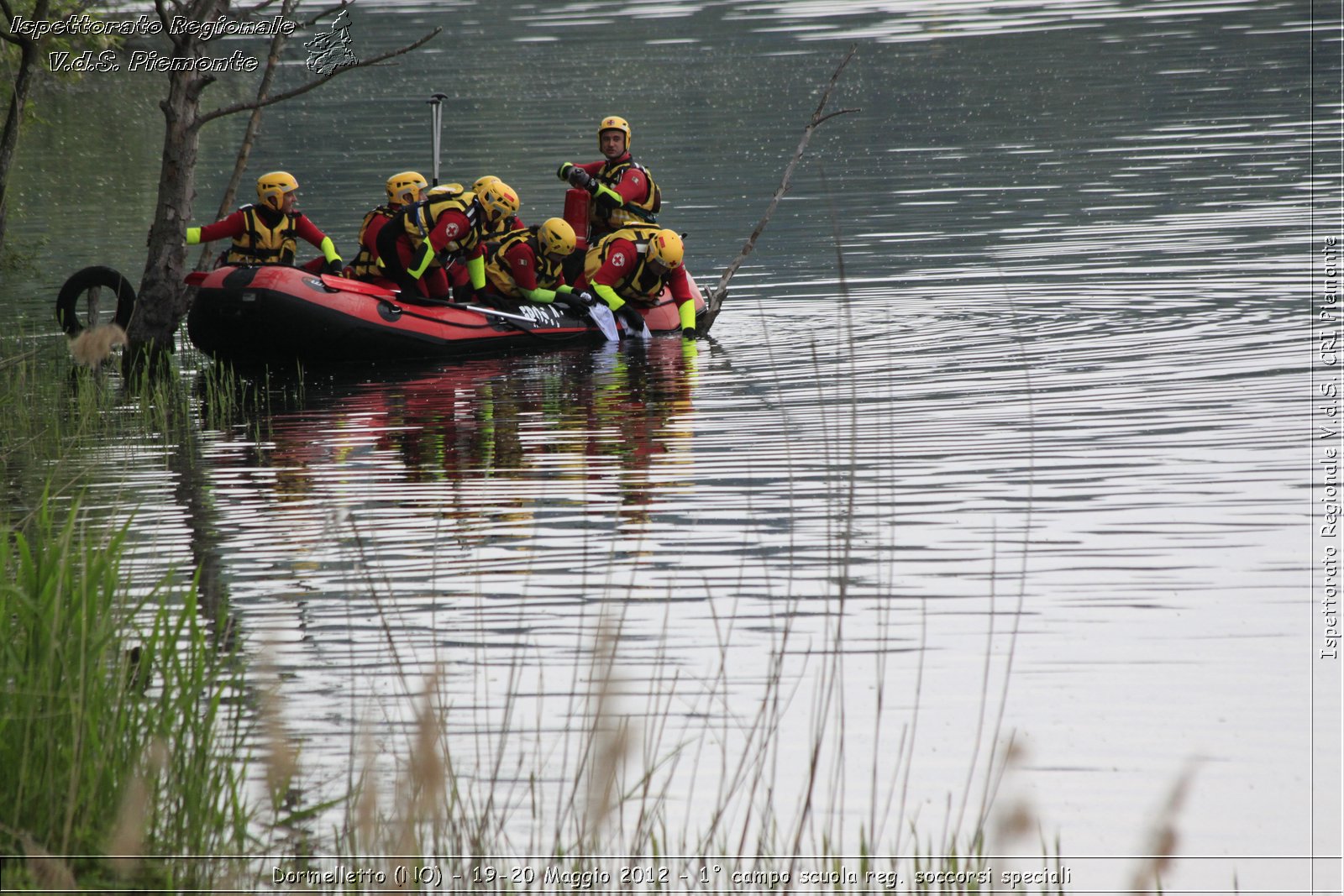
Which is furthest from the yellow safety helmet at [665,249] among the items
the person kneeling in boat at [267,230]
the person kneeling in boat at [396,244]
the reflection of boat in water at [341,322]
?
the person kneeling in boat at [267,230]

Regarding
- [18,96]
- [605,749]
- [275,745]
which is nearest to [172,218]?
[18,96]

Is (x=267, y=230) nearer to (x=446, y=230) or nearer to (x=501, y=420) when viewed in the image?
(x=446, y=230)

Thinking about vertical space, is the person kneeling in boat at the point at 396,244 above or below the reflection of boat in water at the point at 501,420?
above

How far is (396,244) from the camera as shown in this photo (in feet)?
54.5

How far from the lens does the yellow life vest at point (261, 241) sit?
16453 millimetres

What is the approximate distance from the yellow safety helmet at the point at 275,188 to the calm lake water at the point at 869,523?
1679 mm

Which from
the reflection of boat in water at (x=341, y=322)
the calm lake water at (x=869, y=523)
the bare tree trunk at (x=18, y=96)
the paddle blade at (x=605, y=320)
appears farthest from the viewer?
the paddle blade at (x=605, y=320)

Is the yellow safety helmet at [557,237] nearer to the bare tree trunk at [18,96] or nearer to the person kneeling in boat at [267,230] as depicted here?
the person kneeling in boat at [267,230]

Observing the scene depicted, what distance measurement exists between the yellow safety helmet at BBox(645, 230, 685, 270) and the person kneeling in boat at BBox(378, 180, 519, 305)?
54.9 inches

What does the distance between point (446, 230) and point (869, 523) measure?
7.25m

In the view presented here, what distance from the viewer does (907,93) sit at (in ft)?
153

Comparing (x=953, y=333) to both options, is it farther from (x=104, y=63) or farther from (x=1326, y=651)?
(x=1326, y=651)

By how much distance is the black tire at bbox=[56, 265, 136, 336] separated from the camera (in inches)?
678

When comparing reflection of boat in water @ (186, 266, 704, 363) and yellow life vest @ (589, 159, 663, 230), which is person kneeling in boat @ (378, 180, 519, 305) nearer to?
reflection of boat in water @ (186, 266, 704, 363)
